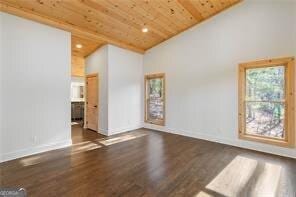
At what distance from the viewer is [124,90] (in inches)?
228

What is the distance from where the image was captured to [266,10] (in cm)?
377

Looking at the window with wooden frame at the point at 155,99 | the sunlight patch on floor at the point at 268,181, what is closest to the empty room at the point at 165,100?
the sunlight patch on floor at the point at 268,181

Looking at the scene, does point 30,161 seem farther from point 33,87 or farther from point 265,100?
point 265,100

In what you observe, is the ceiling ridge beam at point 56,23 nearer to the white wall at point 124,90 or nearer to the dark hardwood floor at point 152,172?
the white wall at point 124,90

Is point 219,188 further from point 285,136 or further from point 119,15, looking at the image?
point 119,15

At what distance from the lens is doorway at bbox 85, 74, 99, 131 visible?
577cm

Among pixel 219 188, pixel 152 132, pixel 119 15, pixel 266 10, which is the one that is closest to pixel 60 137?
pixel 152 132

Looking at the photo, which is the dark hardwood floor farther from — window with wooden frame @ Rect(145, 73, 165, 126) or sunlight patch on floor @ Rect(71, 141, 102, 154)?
window with wooden frame @ Rect(145, 73, 165, 126)

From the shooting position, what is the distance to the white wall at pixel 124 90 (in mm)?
5340

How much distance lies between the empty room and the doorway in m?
0.10

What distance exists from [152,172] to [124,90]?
3454 millimetres

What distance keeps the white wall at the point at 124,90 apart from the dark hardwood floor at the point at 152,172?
144cm

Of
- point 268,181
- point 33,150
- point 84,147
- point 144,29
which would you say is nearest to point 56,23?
point 144,29

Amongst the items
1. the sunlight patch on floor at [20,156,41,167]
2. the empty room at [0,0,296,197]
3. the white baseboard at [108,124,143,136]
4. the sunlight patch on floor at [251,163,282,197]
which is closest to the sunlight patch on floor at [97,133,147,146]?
the empty room at [0,0,296,197]
